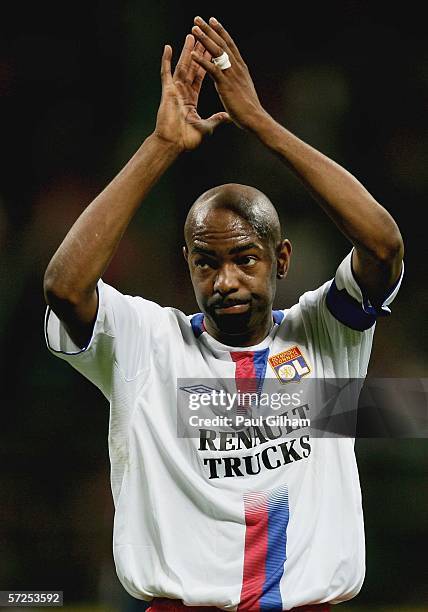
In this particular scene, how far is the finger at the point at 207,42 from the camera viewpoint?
2610 millimetres

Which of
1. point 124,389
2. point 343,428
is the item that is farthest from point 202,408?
point 343,428

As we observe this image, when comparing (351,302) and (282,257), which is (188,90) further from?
(351,302)

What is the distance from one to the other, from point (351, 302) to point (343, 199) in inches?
11.8

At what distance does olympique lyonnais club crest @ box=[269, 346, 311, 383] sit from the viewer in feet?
9.01

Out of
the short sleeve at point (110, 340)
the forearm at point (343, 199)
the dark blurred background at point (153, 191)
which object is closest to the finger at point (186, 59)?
the forearm at point (343, 199)

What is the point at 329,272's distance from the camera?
203 inches

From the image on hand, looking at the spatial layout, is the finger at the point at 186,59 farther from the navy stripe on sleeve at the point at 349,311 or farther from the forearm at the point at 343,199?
the navy stripe on sleeve at the point at 349,311

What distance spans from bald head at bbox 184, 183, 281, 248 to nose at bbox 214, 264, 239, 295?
0.13 meters

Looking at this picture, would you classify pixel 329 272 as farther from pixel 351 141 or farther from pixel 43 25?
pixel 43 25

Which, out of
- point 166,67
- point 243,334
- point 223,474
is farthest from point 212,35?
point 223,474

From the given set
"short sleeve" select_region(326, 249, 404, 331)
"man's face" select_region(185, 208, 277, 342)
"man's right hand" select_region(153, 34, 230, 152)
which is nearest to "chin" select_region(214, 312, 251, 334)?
"man's face" select_region(185, 208, 277, 342)

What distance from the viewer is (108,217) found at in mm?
2510

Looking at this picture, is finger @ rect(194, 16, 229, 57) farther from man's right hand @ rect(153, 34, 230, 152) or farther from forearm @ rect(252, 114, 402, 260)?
forearm @ rect(252, 114, 402, 260)

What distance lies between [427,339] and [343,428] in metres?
2.63
